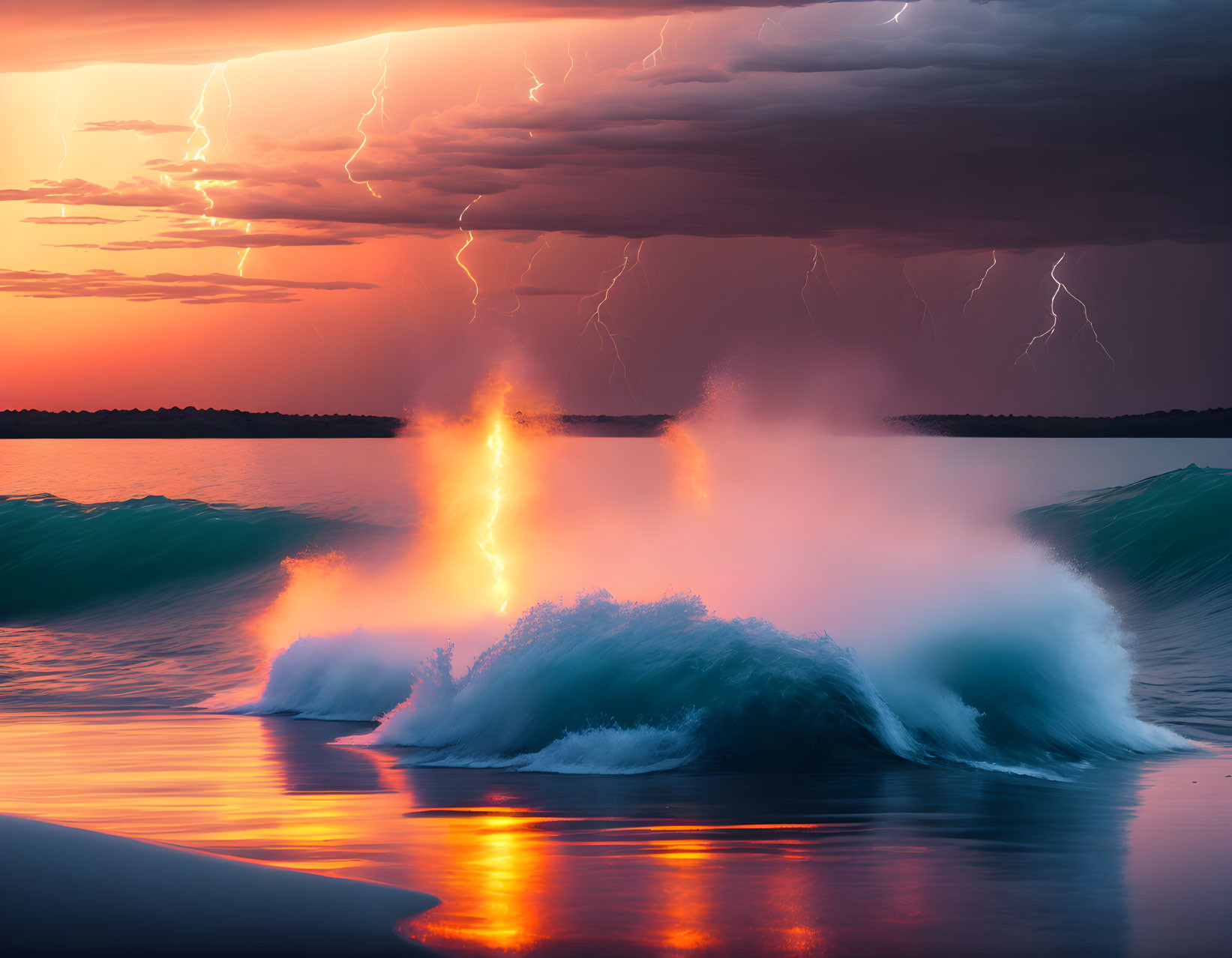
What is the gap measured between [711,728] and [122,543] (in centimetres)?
3006

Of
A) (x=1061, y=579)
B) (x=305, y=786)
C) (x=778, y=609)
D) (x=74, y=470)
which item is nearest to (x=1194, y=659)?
(x=1061, y=579)

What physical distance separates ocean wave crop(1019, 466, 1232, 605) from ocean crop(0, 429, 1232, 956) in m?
0.18

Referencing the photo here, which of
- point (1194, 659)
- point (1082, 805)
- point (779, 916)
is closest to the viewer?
point (779, 916)

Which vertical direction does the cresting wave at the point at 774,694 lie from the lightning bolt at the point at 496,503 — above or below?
below

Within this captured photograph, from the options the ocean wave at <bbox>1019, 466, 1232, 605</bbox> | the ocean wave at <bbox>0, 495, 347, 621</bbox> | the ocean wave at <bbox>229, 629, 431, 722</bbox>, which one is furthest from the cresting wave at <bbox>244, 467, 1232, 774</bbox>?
Answer: the ocean wave at <bbox>0, 495, 347, 621</bbox>

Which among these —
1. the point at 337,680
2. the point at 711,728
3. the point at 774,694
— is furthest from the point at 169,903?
the point at 337,680

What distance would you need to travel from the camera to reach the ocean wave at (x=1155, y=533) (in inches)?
1225

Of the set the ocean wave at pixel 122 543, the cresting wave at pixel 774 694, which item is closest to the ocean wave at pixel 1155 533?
the cresting wave at pixel 774 694

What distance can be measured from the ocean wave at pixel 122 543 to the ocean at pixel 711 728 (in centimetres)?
171

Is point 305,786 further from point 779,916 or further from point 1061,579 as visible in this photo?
point 1061,579

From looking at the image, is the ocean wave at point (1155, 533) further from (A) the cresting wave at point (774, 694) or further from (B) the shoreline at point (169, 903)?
(B) the shoreline at point (169, 903)

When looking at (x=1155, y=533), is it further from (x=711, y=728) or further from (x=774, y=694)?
(x=711, y=728)

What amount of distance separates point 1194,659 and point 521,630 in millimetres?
12043

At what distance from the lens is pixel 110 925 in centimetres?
700
